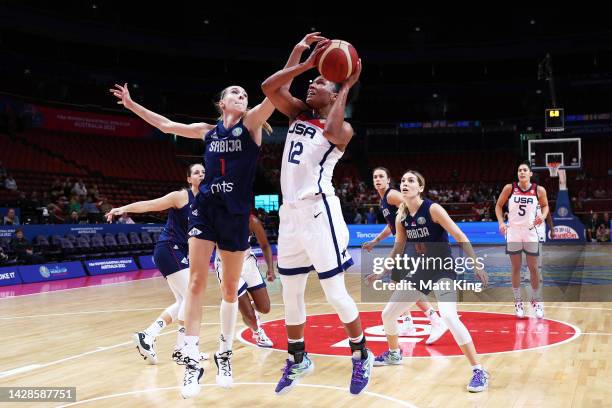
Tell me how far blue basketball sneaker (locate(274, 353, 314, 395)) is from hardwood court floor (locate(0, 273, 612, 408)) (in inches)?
16.2

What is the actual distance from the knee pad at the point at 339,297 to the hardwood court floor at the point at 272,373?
0.83 m

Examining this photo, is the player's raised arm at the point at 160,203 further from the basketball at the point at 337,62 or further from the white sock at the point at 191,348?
the basketball at the point at 337,62

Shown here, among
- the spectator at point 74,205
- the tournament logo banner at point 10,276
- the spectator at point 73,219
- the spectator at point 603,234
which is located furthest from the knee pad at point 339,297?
the spectator at point 603,234

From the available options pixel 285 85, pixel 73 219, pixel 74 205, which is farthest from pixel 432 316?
pixel 74 205

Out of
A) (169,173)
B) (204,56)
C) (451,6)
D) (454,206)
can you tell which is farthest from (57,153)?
(451,6)

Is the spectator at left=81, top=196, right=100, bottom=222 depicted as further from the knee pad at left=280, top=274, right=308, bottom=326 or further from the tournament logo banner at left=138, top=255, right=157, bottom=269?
the knee pad at left=280, top=274, right=308, bottom=326

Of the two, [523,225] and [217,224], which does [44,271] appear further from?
[217,224]

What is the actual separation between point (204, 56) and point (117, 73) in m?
4.09

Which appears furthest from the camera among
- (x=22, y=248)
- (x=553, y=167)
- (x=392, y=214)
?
(x=553, y=167)

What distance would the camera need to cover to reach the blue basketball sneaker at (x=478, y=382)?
202 inches

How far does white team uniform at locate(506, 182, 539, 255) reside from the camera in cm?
904

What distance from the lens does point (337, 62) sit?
4.13m

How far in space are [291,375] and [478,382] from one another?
161 cm

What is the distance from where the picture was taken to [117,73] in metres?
28.8
